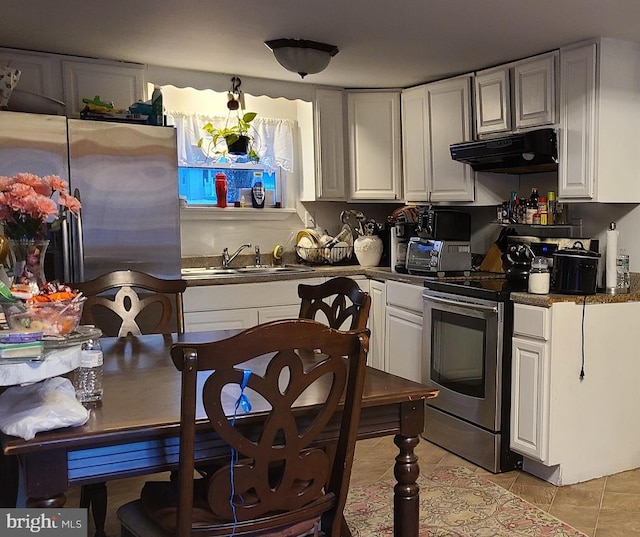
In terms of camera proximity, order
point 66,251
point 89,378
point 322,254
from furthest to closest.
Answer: point 322,254
point 66,251
point 89,378

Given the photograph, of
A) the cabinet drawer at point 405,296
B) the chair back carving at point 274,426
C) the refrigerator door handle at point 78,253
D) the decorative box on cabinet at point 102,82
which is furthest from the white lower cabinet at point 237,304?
the chair back carving at point 274,426

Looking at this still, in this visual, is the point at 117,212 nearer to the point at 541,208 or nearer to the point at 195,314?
the point at 195,314

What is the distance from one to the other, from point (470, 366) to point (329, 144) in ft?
6.44

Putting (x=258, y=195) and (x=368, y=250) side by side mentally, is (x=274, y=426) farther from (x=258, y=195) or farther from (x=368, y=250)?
(x=258, y=195)

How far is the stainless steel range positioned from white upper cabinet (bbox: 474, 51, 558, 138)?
90 cm

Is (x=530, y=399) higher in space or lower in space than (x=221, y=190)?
lower

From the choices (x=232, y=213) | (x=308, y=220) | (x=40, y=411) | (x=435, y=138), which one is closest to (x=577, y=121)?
(x=435, y=138)

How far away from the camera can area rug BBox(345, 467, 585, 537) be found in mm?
2609

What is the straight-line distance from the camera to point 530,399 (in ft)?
9.98

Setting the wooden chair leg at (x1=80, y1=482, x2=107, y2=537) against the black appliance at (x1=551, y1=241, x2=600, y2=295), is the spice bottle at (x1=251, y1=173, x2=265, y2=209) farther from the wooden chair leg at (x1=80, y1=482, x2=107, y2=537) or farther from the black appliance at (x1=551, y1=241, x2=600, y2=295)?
the wooden chair leg at (x1=80, y1=482, x2=107, y2=537)

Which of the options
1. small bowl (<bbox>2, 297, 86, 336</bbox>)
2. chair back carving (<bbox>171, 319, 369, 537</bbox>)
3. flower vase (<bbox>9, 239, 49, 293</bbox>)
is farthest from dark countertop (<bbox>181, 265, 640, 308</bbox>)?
small bowl (<bbox>2, 297, 86, 336</bbox>)

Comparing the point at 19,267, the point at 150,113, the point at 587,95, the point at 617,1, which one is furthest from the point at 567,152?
the point at 19,267

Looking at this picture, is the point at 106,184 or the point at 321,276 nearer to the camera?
the point at 106,184

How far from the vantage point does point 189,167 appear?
448 centimetres
